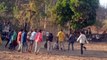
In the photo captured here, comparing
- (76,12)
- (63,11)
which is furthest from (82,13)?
(63,11)

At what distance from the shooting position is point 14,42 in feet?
72.1

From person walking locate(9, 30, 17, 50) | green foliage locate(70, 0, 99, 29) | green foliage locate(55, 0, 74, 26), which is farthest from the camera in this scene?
green foliage locate(55, 0, 74, 26)

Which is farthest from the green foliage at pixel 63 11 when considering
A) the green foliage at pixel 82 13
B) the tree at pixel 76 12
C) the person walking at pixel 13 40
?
the person walking at pixel 13 40

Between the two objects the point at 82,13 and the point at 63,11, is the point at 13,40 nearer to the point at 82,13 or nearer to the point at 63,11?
the point at 82,13

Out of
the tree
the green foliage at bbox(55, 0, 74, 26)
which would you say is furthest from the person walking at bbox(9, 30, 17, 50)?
the green foliage at bbox(55, 0, 74, 26)

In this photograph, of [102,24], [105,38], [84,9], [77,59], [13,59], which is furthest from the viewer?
[102,24]

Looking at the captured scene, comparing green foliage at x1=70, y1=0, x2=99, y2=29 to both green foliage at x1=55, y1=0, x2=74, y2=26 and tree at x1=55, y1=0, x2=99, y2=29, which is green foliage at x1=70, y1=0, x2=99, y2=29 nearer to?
Result: tree at x1=55, y1=0, x2=99, y2=29

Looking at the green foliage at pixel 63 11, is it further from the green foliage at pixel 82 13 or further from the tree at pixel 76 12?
the green foliage at pixel 82 13

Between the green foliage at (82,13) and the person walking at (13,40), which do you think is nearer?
the person walking at (13,40)

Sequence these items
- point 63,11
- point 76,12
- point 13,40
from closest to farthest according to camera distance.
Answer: point 13,40, point 76,12, point 63,11

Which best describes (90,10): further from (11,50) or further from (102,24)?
(11,50)

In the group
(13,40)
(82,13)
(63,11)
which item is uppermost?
(63,11)

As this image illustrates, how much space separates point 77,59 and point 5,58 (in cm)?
445

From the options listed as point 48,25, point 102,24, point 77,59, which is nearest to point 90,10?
point 48,25
